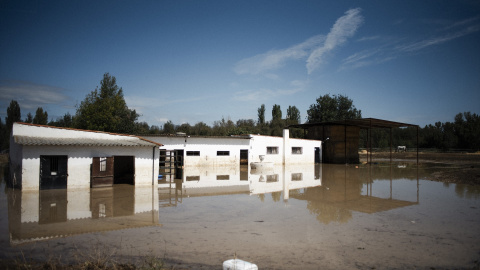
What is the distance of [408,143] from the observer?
69.2 m

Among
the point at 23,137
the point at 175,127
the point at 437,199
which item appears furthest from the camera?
the point at 175,127

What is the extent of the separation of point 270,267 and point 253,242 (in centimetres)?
166

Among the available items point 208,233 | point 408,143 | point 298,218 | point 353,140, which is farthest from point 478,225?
point 408,143

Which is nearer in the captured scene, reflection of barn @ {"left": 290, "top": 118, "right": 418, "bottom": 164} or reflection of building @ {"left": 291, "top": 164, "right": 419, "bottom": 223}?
reflection of building @ {"left": 291, "top": 164, "right": 419, "bottom": 223}

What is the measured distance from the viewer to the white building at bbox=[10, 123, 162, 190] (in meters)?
14.6

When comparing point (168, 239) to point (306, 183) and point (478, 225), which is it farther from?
point (306, 183)

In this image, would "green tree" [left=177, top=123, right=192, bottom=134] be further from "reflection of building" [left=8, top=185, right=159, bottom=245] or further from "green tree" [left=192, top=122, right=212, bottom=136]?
"reflection of building" [left=8, top=185, right=159, bottom=245]

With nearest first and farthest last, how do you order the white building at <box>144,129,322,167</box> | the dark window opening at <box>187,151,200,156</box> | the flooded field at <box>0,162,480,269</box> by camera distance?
the flooded field at <box>0,162,480,269</box> < the white building at <box>144,129,322,167</box> < the dark window opening at <box>187,151,200,156</box>

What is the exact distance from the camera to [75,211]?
10.9m

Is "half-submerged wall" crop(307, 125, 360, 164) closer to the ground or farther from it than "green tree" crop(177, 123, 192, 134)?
closer to the ground

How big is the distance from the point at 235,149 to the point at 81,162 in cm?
1719

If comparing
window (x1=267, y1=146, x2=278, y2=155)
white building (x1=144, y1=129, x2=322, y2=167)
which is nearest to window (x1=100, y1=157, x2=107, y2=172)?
white building (x1=144, y1=129, x2=322, y2=167)

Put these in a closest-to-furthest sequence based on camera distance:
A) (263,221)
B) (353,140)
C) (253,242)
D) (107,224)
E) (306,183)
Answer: (253,242)
(107,224)
(263,221)
(306,183)
(353,140)

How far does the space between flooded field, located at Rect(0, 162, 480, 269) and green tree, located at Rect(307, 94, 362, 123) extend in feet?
167
